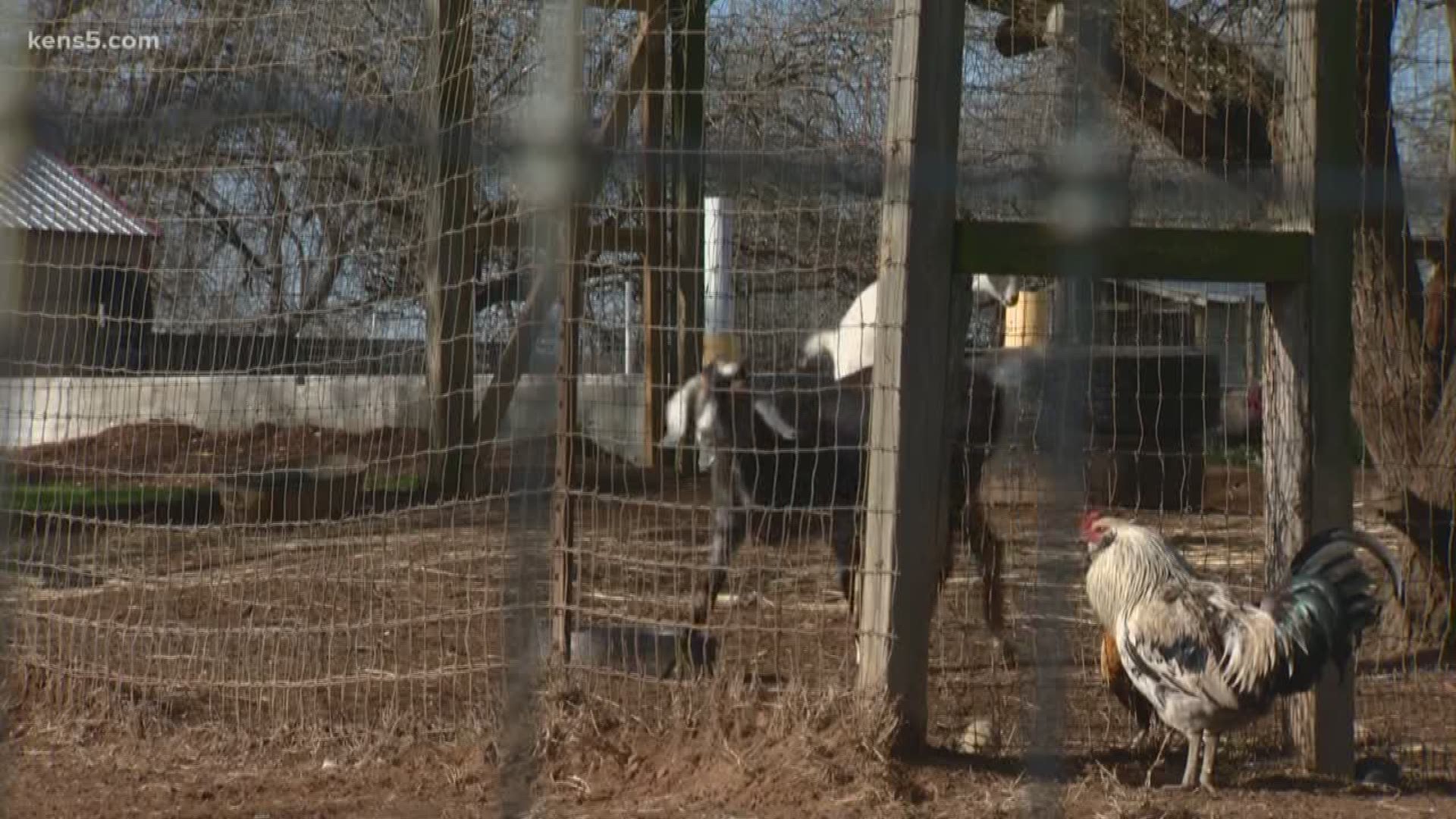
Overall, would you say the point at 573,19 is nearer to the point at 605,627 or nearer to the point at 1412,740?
the point at 605,627

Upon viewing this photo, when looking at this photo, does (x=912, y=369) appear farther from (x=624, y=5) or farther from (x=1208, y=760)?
(x=624, y=5)

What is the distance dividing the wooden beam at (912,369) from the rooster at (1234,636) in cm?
71

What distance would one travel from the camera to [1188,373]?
836cm

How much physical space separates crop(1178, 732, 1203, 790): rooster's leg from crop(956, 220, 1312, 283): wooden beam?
4.35 ft

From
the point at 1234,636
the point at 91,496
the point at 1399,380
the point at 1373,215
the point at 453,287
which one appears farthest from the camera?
the point at 91,496

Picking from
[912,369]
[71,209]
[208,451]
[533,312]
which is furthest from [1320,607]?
[208,451]

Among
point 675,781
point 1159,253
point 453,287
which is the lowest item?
point 675,781

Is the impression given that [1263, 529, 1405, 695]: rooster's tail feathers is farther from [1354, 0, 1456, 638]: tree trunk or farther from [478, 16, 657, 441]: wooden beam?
[478, 16, 657, 441]: wooden beam

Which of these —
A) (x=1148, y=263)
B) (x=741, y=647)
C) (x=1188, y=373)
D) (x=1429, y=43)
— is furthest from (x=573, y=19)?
(x=1188, y=373)

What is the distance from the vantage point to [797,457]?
577 cm

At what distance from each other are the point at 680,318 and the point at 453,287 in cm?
80

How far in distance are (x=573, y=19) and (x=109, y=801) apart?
2.54m

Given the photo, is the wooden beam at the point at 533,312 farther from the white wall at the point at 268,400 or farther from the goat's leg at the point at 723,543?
the goat's leg at the point at 723,543

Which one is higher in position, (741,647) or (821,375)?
(821,375)
